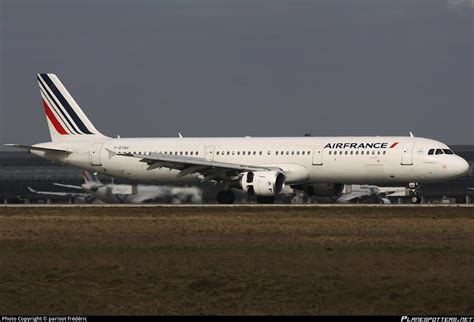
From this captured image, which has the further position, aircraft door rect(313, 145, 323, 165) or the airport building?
the airport building

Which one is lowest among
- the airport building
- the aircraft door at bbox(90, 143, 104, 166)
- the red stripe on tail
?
the aircraft door at bbox(90, 143, 104, 166)

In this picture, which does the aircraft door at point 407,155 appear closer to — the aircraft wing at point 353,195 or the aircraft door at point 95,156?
the aircraft door at point 95,156

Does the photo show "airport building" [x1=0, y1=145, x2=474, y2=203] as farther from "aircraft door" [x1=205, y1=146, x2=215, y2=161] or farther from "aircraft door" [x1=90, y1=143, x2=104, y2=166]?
"aircraft door" [x1=205, y1=146, x2=215, y2=161]

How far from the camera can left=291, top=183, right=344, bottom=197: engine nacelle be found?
6103cm

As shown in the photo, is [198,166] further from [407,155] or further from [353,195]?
[353,195]

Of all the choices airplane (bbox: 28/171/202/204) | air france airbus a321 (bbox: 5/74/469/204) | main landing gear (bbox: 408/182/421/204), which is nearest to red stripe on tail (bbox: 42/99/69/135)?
air france airbus a321 (bbox: 5/74/469/204)

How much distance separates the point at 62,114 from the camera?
67.2 m

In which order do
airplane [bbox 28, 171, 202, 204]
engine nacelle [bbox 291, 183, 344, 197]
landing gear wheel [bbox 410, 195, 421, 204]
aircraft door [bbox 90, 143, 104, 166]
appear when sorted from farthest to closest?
aircraft door [bbox 90, 143, 104, 166], airplane [bbox 28, 171, 202, 204], engine nacelle [bbox 291, 183, 344, 197], landing gear wheel [bbox 410, 195, 421, 204]

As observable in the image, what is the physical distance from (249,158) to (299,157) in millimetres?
3645

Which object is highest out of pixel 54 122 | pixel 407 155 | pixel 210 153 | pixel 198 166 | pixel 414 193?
pixel 54 122

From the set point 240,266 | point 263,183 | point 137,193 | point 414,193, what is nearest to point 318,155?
point 263,183

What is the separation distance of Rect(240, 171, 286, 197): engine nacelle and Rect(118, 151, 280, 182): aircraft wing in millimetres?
810

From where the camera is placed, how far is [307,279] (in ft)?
78.1

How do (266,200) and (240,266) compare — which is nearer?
(240,266)
